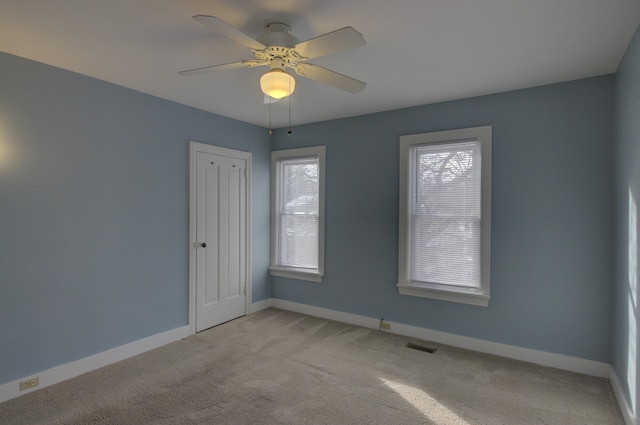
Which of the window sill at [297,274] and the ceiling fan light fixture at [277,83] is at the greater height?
the ceiling fan light fixture at [277,83]

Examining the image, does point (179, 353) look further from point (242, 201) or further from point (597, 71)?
point (597, 71)

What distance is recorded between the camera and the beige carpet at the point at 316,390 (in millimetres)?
2396

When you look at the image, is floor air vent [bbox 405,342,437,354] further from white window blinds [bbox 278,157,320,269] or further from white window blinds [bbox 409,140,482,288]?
white window blinds [bbox 278,157,320,269]

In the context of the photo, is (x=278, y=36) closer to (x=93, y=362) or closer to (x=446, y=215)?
(x=446, y=215)

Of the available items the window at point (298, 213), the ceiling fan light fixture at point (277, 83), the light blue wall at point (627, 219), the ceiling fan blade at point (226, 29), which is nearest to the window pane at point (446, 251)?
the light blue wall at point (627, 219)

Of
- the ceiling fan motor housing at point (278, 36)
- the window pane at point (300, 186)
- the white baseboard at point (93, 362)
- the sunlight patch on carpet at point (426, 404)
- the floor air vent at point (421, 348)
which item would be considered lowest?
the sunlight patch on carpet at point (426, 404)

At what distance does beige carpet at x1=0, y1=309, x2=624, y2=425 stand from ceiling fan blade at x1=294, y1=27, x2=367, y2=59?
2.36 meters

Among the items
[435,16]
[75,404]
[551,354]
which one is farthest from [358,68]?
[75,404]

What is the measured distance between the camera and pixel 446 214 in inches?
145

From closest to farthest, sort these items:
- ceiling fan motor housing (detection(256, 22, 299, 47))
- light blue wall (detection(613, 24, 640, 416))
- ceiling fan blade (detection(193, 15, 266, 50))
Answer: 1. ceiling fan blade (detection(193, 15, 266, 50))
2. ceiling fan motor housing (detection(256, 22, 299, 47))
3. light blue wall (detection(613, 24, 640, 416))

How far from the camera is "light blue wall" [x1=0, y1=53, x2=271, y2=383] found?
262cm

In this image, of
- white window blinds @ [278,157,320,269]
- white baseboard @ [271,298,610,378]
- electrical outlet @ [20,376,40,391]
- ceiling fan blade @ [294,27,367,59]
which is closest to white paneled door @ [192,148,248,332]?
white window blinds @ [278,157,320,269]

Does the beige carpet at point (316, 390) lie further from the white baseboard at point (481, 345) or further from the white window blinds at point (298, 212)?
the white window blinds at point (298, 212)

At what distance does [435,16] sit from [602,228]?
231cm
